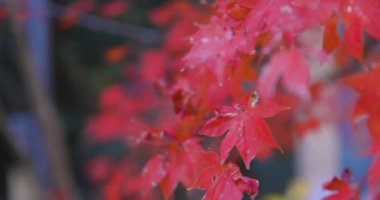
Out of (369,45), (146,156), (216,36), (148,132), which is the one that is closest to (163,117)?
(146,156)

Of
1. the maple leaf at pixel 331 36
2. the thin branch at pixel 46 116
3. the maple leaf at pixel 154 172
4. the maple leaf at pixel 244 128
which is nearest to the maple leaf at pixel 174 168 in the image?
the maple leaf at pixel 154 172

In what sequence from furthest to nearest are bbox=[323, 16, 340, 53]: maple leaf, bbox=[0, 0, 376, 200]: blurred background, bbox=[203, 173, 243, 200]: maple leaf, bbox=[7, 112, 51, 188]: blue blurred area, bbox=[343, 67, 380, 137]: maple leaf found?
1. bbox=[7, 112, 51, 188]: blue blurred area
2. bbox=[0, 0, 376, 200]: blurred background
3. bbox=[343, 67, 380, 137]: maple leaf
4. bbox=[323, 16, 340, 53]: maple leaf
5. bbox=[203, 173, 243, 200]: maple leaf

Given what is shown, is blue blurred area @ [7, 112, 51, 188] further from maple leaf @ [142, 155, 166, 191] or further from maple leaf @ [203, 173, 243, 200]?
maple leaf @ [203, 173, 243, 200]

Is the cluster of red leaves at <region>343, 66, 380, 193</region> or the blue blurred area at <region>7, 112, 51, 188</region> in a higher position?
the cluster of red leaves at <region>343, 66, 380, 193</region>

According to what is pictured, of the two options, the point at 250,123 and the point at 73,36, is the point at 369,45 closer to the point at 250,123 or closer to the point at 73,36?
the point at 250,123

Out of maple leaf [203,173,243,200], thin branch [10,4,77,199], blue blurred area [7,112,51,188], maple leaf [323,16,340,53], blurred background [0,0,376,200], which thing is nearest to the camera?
maple leaf [203,173,243,200]

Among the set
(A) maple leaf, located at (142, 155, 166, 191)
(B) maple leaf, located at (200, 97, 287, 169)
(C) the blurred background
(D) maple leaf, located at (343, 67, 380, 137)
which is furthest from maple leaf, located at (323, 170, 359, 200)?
(C) the blurred background

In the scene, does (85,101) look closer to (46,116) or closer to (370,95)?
(46,116)
